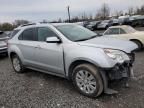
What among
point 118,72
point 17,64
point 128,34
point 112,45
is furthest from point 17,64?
point 128,34

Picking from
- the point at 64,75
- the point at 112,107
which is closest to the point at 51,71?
the point at 64,75

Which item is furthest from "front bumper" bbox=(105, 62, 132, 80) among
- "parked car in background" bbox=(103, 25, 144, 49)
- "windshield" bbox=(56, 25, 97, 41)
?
"parked car in background" bbox=(103, 25, 144, 49)

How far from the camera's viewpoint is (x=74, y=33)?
498 centimetres

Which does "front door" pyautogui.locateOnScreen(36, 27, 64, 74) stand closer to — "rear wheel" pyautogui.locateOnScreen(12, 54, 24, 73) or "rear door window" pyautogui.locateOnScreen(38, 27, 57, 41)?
"rear door window" pyautogui.locateOnScreen(38, 27, 57, 41)

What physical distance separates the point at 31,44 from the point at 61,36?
1319 millimetres

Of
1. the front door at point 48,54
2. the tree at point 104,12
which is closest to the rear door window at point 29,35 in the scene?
the front door at point 48,54

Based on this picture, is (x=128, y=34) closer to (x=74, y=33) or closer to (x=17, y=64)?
(x=74, y=33)

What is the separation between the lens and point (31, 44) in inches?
219

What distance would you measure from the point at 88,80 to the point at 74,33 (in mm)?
1445

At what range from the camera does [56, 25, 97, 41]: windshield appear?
4723 millimetres

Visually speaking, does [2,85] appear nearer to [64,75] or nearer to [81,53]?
[64,75]

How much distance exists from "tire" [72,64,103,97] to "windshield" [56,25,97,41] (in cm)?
86

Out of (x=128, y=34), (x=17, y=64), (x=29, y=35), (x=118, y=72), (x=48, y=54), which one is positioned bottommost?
(x=17, y=64)

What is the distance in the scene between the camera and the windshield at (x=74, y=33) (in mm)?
4723
